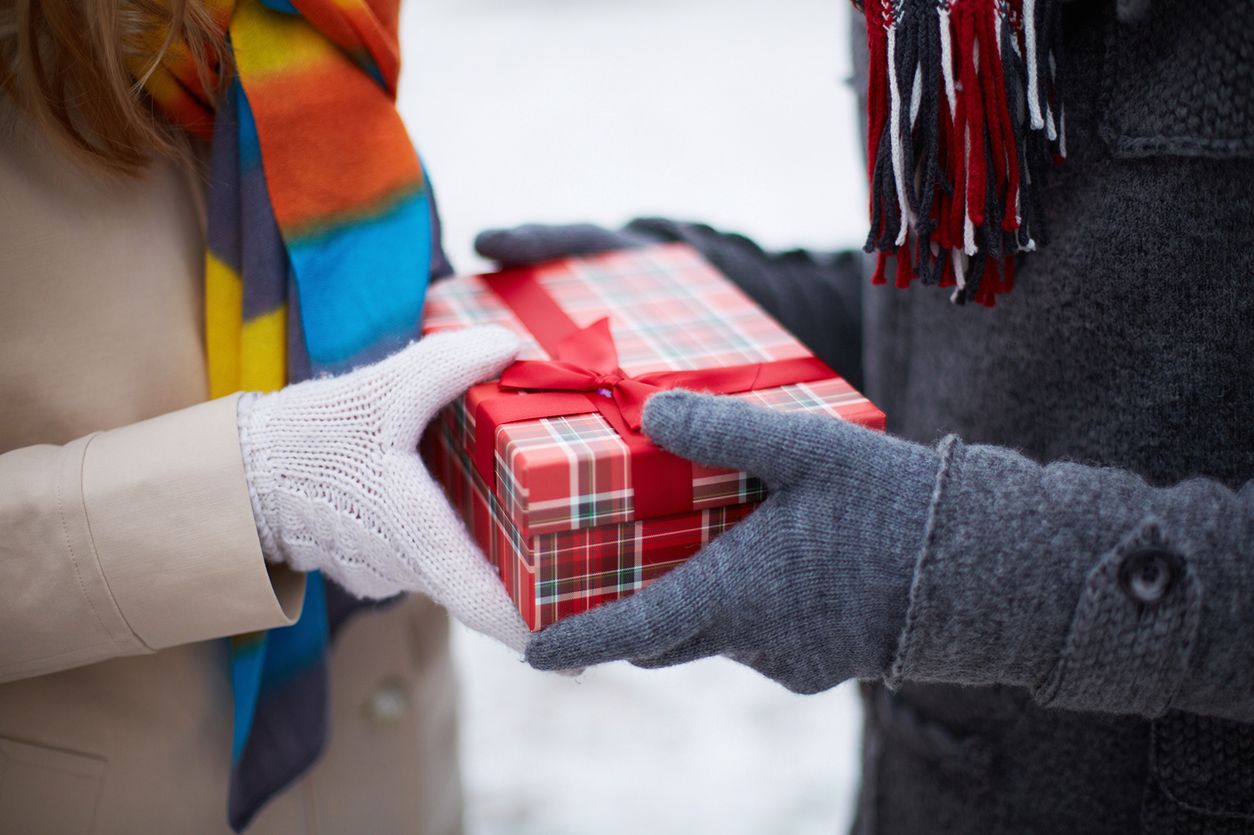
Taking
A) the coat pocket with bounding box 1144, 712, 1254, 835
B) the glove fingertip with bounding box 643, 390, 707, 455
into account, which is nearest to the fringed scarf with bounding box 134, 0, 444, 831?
the glove fingertip with bounding box 643, 390, 707, 455

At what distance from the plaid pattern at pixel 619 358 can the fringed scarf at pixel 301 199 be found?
7 centimetres

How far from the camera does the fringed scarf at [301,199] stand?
26.9 inches

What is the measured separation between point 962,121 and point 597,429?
0.99ft

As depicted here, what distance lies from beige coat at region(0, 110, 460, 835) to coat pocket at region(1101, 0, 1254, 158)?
0.60 metres

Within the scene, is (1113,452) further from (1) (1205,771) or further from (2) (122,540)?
(2) (122,540)

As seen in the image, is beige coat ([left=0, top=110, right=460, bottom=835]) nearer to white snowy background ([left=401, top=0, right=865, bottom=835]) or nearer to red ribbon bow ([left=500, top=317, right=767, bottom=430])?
red ribbon bow ([left=500, top=317, right=767, bottom=430])

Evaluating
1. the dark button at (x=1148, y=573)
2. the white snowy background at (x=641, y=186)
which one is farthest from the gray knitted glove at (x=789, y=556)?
the white snowy background at (x=641, y=186)

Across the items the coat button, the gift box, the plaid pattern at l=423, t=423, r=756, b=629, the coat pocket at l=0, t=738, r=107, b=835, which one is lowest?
the coat button

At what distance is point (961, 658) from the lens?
23.4 inches

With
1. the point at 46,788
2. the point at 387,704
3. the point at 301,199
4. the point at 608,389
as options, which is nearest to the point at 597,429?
the point at 608,389

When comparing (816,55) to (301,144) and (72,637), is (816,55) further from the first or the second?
(72,637)

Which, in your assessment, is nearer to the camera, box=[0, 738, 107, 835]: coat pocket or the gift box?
the gift box

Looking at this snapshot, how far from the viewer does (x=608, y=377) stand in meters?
0.67

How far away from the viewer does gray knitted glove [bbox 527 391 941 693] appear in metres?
0.58
